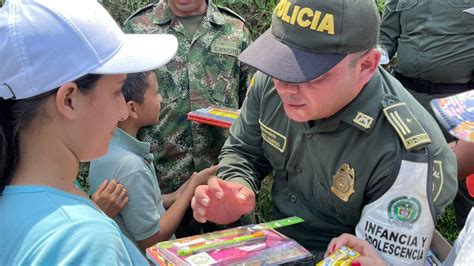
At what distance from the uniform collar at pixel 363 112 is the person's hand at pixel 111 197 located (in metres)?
0.72

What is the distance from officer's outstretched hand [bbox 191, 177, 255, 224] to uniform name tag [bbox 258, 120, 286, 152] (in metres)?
0.21

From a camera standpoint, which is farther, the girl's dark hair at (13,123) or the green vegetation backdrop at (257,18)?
the green vegetation backdrop at (257,18)

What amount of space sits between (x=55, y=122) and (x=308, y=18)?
0.76 metres

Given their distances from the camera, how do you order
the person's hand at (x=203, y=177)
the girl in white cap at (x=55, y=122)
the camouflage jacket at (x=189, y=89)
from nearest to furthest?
1. the girl in white cap at (x=55, y=122)
2. the person's hand at (x=203, y=177)
3. the camouflage jacket at (x=189, y=89)

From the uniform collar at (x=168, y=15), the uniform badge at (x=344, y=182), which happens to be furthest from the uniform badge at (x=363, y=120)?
the uniform collar at (x=168, y=15)

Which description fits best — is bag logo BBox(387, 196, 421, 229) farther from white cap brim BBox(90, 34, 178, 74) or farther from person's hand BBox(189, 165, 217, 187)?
person's hand BBox(189, 165, 217, 187)

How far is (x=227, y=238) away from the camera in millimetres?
1455

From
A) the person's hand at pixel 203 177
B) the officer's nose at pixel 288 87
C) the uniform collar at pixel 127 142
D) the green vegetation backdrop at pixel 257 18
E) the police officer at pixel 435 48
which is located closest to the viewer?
the officer's nose at pixel 288 87

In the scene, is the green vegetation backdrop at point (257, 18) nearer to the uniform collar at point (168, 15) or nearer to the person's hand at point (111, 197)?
the uniform collar at point (168, 15)

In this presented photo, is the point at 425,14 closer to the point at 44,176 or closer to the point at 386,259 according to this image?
the point at 386,259

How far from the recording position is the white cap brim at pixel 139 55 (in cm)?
110

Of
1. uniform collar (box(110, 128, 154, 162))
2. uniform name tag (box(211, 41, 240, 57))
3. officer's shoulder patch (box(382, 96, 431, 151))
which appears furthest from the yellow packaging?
uniform name tag (box(211, 41, 240, 57))

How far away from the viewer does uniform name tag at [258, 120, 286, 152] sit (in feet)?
5.81

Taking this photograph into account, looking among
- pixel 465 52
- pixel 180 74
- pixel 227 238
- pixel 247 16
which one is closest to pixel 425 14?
pixel 465 52
